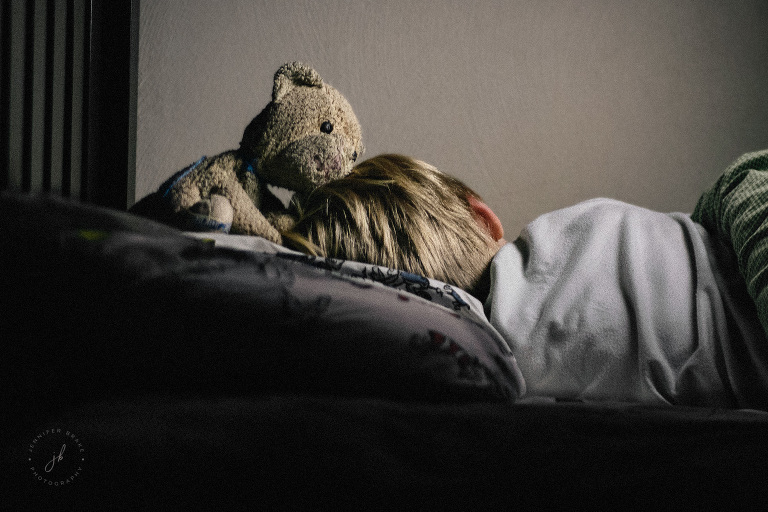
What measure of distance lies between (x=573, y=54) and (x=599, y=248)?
3.09 feet

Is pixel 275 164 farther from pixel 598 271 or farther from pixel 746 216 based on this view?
pixel 746 216

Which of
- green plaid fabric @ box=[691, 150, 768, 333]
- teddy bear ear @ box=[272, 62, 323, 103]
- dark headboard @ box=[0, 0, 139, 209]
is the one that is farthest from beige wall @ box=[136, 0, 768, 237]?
green plaid fabric @ box=[691, 150, 768, 333]

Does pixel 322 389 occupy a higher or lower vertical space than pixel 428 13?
lower

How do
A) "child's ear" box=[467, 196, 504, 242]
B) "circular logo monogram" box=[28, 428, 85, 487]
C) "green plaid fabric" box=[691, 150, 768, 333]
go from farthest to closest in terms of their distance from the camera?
"child's ear" box=[467, 196, 504, 242], "green plaid fabric" box=[691, 150, 768, 333], "circular logo monogram" box=[28, 428, 85, 487]

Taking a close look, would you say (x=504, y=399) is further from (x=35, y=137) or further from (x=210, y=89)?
(x=210, y=89)

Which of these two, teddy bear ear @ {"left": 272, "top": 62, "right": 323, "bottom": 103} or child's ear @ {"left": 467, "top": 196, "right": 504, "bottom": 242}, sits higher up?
teddy bear ear @ {"left": 272, "top": 62, "right": 323, "bottom": 103}

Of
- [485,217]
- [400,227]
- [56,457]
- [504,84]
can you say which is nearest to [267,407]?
[56,457]

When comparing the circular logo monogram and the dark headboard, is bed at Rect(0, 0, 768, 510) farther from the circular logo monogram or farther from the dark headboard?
the dark headboard

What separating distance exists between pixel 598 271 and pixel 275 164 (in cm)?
44

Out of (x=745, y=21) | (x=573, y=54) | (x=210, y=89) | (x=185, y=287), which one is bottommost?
(x=185, y=287)

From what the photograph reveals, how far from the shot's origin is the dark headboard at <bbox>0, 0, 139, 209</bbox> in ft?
2.25

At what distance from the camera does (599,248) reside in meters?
0.61

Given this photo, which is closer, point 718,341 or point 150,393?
point 150,393

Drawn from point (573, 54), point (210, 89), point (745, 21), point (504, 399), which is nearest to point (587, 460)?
point (504, 399)
